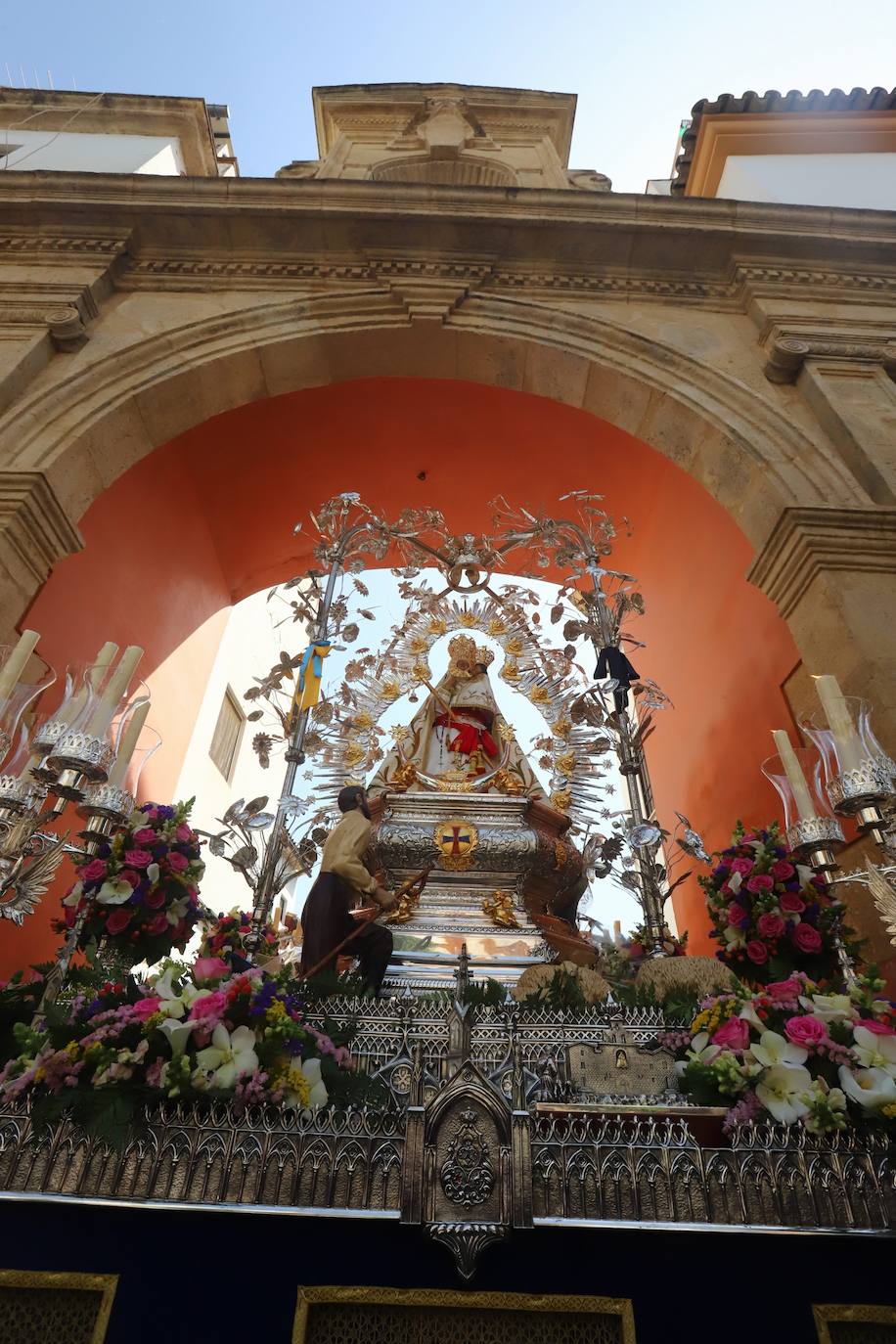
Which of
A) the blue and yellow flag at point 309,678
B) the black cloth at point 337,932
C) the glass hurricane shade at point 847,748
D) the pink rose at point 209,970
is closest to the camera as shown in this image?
the pink rose at point 209,970

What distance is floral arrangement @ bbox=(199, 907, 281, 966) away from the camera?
279 cm

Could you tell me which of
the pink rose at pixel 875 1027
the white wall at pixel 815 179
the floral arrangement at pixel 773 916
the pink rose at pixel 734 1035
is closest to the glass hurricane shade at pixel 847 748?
the floral arrangement at pixel 773 916

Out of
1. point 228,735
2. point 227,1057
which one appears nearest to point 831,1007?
point 227,1057

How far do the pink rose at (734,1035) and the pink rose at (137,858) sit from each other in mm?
1917

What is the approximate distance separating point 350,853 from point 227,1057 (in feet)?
5.03

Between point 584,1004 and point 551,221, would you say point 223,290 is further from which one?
point 584,1004

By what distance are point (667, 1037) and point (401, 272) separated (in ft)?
17.2

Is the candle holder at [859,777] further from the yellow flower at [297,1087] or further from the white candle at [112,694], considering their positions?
the white candle at [112,694]

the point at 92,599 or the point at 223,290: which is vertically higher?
the point at 223,290

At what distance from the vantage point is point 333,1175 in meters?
1.56

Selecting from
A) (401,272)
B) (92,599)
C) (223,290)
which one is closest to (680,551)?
(401,272)

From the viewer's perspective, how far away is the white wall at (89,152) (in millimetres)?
7797

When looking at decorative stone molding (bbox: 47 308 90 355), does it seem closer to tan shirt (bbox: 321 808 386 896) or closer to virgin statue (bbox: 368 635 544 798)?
virgin statue (bbox: 368 635 544 798)

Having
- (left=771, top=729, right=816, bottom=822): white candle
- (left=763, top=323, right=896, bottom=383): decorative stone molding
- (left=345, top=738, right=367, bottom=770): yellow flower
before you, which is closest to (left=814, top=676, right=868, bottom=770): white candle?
(left=771, top=729, right=816, bottom=822): white candle
